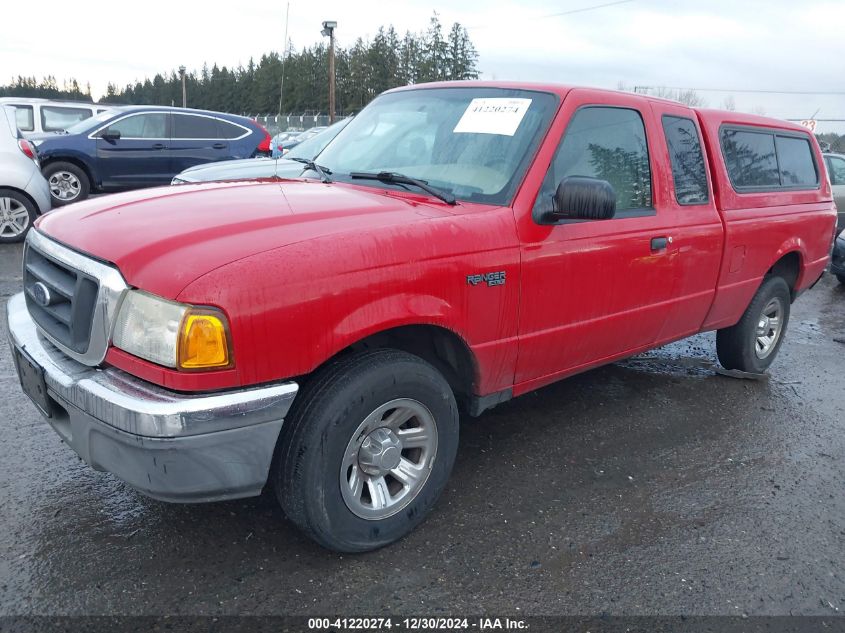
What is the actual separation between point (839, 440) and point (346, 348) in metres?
3.26

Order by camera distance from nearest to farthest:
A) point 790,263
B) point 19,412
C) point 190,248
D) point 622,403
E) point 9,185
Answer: point 190,248, point 19,412, point 622,403, point 790,263, point 9,185

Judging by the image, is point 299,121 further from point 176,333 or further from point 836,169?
point 176,333

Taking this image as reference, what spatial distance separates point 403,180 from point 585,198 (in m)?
0.86

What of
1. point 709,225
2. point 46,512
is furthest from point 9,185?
point 709,225

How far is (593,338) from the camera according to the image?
139 inches

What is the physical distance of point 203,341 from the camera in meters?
2.19

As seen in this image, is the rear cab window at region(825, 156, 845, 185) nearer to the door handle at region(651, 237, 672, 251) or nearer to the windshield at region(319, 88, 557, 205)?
the door handle at region(651, 237, 672, 251)

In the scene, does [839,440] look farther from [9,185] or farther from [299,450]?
[9,185]

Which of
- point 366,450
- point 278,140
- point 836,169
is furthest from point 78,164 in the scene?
point 836,169

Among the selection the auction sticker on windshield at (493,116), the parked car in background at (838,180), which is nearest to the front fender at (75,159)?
the auction sticker on windshield at (493,116)

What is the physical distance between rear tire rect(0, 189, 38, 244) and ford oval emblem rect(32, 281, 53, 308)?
22.1ft

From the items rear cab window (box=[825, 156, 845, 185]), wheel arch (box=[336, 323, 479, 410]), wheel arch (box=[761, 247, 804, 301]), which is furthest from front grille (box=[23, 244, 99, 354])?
rear cab window (box=[825, 156, 845, 185])

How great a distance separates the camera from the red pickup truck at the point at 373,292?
2246mm

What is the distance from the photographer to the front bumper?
218cm
